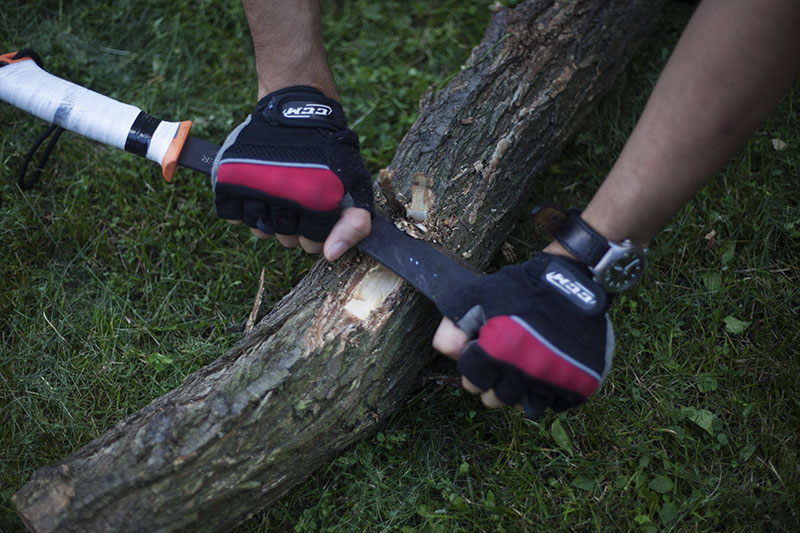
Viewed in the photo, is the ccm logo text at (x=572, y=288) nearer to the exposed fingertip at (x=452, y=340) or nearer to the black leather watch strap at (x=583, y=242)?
the black leather watch strap at (x=583, y=242)

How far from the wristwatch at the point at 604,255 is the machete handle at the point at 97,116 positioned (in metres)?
1.41

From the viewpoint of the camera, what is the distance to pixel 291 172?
1765 mm

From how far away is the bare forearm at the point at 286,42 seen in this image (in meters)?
2.08

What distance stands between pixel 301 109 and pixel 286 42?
13.4 inches

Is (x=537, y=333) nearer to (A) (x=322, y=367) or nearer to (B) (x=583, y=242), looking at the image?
(B) (x=583, y=242)

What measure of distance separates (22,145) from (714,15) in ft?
9.70

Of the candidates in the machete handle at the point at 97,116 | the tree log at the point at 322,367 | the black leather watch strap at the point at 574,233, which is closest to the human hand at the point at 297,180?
the tree log at the point at 322,367

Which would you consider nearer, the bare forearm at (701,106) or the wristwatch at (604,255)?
the bare forearm at (701,106)

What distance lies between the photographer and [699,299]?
2301 mm

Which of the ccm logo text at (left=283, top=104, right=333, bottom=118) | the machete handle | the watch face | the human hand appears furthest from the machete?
the watch face

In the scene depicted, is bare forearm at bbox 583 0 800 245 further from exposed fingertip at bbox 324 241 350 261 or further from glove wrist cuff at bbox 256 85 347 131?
glove wrist cuff at bbox 256 85 347 131

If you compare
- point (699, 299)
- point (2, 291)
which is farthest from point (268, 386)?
point (699, 299)

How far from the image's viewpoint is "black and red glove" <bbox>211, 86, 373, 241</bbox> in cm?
177

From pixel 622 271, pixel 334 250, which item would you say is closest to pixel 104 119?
pixel 334 250
